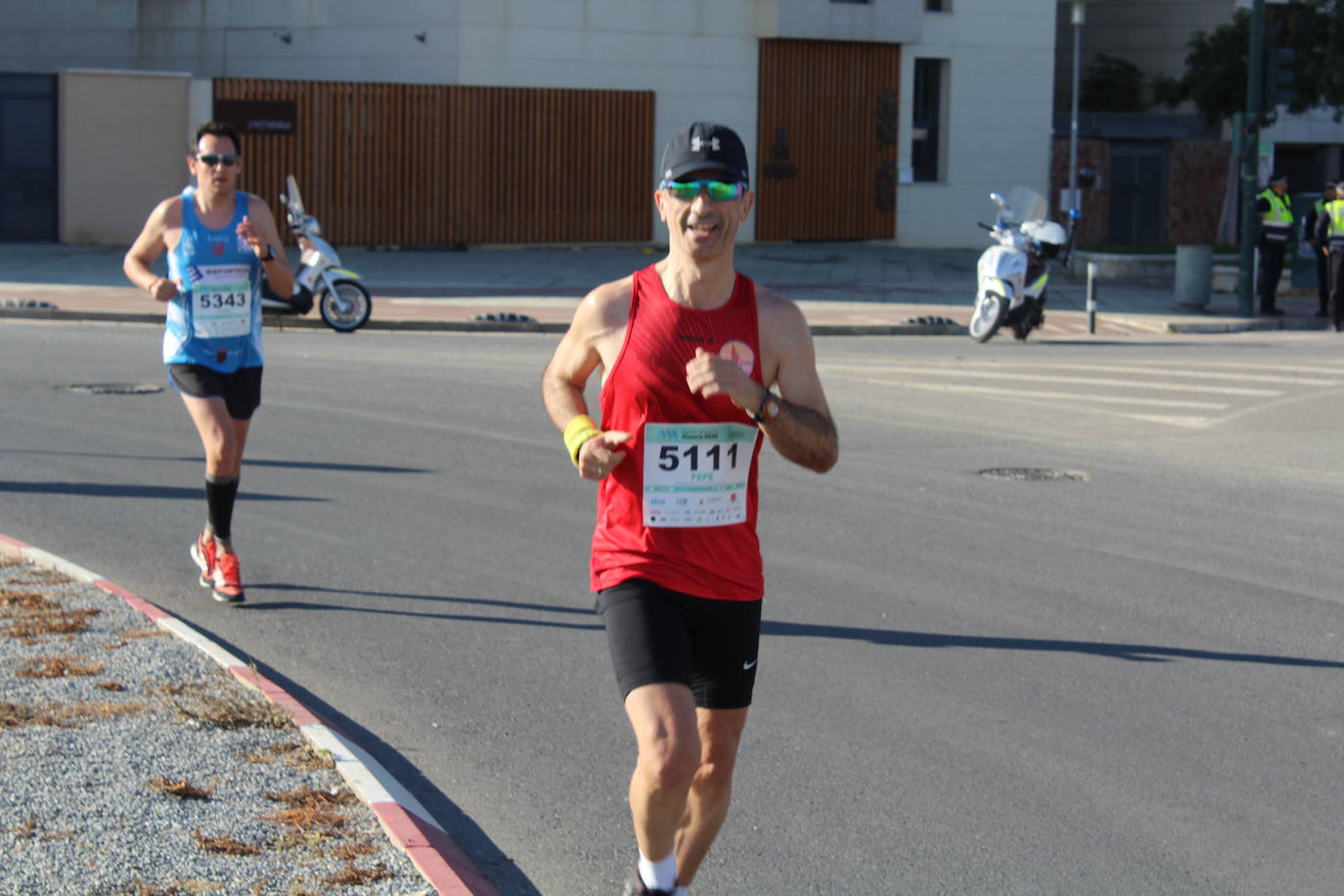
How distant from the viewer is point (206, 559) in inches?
316

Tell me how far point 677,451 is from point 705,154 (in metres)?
0.70

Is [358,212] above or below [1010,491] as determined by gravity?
above

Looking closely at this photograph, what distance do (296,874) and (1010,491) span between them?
7335mm

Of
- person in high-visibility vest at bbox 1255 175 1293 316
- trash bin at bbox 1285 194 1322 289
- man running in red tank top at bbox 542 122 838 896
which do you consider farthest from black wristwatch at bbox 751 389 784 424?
trash bin at bbox 1285 194 1322 289

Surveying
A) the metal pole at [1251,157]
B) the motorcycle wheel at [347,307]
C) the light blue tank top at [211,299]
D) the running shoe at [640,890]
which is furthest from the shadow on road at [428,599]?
the metal pole at [1251,157]

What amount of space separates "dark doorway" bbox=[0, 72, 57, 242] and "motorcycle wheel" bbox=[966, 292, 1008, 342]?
62.0 feet

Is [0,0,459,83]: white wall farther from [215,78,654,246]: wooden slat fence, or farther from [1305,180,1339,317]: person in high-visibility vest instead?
[1305,180,1339,317]: person in high-visibility vest

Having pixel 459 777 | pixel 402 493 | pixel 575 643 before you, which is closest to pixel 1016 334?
pixel 402 493

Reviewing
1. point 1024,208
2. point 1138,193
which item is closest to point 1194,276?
point 1024,208

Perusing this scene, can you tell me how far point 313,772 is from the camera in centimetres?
513

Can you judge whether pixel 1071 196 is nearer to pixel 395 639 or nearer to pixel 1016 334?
pixel 1016 334

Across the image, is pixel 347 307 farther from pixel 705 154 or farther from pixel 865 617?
pixel 705 154

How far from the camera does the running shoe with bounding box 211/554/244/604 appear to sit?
7855 mm

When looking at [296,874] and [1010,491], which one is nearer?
[296,874]
